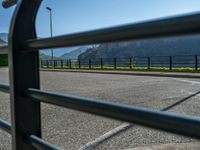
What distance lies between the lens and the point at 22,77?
186cm

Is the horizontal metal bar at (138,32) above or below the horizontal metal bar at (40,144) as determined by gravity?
above

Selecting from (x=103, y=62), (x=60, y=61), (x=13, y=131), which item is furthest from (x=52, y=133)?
(x=60, y=61)

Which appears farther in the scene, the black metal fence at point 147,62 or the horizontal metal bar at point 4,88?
the black metal fence at point 147,62

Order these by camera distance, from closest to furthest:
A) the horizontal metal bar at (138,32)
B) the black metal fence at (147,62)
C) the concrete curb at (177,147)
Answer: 1. the horizontal metal bar at (138,32)
2. the concrete curb at (177,147)
3. the black metal fence at (147,62)

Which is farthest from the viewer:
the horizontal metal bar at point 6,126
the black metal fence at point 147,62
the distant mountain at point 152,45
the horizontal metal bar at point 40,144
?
the black metal fence at point 147,62

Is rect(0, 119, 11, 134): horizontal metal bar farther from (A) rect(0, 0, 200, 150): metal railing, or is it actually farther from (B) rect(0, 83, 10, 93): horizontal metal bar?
(B) rect(0, 83, 10, 93): horizontal metal bar

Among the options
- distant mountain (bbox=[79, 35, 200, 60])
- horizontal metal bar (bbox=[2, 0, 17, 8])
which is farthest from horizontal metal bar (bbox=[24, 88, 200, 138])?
horizontal metal bar (bbox=[2, 0, 17, 8])

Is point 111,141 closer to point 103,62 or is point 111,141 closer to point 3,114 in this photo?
point 3,114

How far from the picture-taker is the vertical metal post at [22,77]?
185cm

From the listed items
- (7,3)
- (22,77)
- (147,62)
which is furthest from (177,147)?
(147,62)

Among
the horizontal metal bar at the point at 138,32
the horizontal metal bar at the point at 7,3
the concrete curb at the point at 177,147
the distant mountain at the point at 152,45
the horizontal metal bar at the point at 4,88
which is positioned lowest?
the concrete curb at the point at 177,147

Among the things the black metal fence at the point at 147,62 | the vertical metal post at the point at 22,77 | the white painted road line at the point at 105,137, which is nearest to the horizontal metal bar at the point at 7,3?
the vertical metal post at the point at 22,77

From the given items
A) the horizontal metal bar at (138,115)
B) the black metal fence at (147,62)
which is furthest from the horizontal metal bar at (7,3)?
the black metal fence at (147,62)

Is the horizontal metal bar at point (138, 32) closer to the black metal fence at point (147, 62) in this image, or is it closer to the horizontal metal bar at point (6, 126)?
the horizontal metal bar at point (6, 126)
